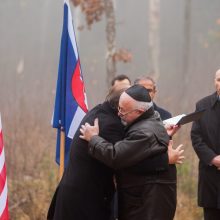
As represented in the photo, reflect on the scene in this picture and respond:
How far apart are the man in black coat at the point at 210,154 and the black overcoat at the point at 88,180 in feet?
5.33

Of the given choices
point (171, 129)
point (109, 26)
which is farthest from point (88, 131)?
point (109, 26)

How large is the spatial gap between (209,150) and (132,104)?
6.18ft

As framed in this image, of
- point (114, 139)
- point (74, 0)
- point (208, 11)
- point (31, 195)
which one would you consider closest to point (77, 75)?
point (114, 139)

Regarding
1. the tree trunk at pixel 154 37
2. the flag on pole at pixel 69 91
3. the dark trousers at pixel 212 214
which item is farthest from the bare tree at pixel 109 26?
the tree trunk at pixel 154 37

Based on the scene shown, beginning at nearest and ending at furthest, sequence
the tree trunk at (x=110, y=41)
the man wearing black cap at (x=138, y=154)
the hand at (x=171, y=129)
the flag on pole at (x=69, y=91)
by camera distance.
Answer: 1. the man wearing black cap at (x=138, y=154)
2. the hand at (x=171, y=129)
3. the flag on pole at (x=69, y=91)
4. the tree trunk at (x=110, y=41)

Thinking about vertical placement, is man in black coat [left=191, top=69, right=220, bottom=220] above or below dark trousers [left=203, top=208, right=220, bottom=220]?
above

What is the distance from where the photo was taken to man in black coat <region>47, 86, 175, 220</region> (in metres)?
4.03

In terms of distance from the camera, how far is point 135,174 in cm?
400

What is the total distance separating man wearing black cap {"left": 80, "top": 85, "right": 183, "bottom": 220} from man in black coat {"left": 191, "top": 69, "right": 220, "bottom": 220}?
142 cm

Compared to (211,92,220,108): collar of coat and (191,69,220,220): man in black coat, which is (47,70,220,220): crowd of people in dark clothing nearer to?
(191,69,220,220): man in black coat

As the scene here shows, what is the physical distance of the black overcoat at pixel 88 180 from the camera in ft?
13.2

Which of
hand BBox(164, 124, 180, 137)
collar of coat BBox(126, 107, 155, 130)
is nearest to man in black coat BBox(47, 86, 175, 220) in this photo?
collar of coat BBox(126, 107, 155, 130)

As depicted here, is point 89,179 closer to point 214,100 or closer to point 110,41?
point 214,100

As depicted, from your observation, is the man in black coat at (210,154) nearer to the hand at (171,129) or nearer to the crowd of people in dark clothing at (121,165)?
the hand at (171,129)
